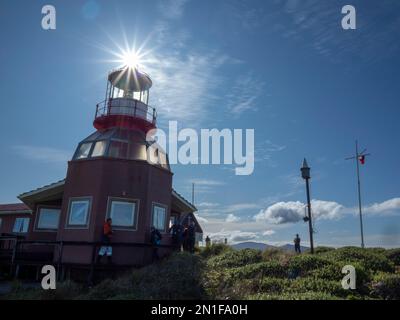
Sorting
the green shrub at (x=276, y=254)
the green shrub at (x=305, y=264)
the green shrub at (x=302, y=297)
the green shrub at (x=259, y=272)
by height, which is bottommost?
the green shrub at (x=302, y=297)

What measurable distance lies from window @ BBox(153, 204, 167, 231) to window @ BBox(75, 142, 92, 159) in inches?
184

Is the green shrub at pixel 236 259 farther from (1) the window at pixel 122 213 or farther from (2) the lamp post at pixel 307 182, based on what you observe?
(1) the window at pixel 122 213

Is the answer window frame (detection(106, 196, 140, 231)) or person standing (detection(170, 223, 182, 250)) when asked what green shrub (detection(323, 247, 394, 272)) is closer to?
person standing (detection(170, 223, 182, 250))

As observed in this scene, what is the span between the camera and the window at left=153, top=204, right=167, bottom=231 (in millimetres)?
18188

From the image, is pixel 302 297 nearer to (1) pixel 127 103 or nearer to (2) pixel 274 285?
(2) pixel 274 285

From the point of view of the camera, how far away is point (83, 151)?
1878cm

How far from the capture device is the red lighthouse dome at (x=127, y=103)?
20078mm

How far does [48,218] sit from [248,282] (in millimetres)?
15266

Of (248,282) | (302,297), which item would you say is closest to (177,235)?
(248,282)

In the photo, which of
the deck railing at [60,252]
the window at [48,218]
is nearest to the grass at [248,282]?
the deck railing at [60,252]

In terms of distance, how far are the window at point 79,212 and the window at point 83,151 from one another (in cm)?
250

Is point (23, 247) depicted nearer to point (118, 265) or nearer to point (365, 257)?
point (118, 265)

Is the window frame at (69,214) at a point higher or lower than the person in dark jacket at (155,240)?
higher
